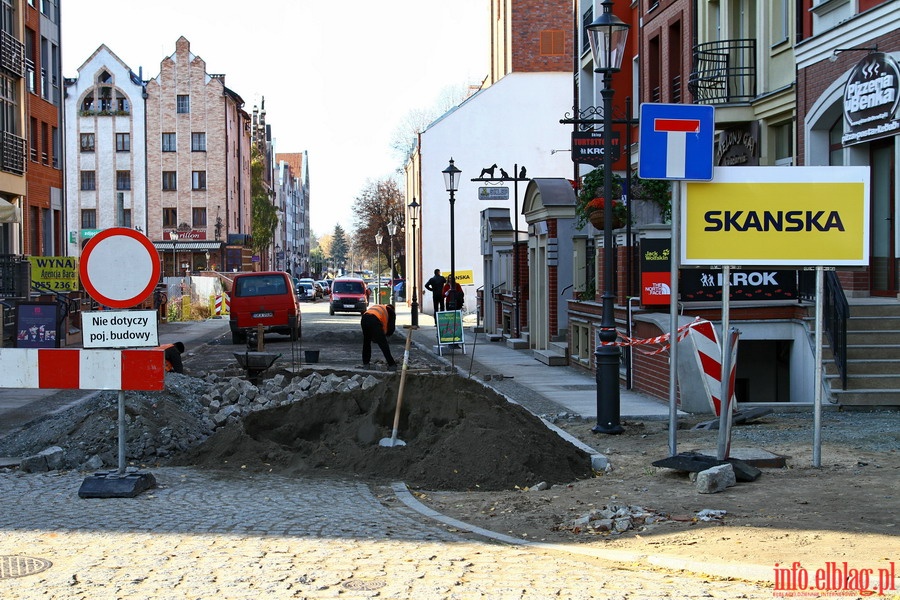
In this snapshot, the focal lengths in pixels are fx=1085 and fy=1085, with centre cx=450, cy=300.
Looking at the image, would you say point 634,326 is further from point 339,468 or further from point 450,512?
point 450,512

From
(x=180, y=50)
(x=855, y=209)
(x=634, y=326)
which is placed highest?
(x=180, y=50)

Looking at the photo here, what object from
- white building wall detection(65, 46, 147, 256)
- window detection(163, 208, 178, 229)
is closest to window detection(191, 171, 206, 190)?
window detection(163, 208, 178, 229)

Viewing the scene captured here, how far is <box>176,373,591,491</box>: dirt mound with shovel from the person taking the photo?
9.39 meters

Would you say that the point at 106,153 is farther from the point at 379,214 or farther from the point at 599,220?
the point at 599,220

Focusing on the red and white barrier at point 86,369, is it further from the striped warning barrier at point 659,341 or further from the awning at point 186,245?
the awning at point 186,245

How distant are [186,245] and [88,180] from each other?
810cm

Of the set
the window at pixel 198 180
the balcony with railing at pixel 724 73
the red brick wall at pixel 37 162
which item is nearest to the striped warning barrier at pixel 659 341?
the balcony with railing at pixel 724 73

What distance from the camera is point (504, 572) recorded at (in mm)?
5973

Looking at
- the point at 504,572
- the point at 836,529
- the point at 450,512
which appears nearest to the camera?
the point at 504,572

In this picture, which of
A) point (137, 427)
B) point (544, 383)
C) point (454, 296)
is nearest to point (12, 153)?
point (454, 296)

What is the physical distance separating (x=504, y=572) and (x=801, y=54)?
14.4m

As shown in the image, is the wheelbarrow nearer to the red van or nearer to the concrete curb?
the concrete curb

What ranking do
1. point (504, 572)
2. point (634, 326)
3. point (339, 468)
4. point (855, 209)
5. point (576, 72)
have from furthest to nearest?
point (576, 72) < point (634, 326) < point (339, 468) < point (855, 209) < point (504, 572)

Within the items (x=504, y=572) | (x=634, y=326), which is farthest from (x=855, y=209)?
(x=634, y=326)
